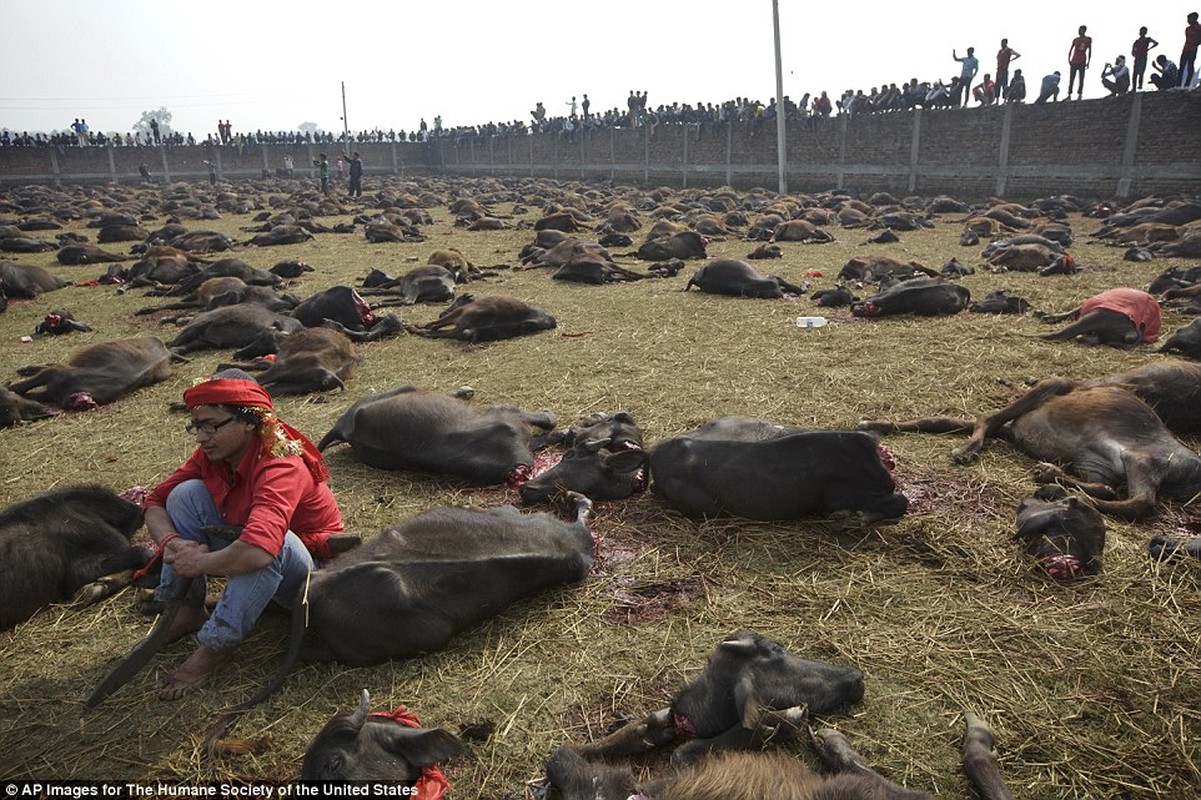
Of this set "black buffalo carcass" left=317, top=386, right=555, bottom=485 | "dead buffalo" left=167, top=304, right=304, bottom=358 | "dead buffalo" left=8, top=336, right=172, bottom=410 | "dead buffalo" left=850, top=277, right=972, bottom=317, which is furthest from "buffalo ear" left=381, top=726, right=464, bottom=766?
"dead buffalo" left=850, top=277, right=972, bottom=317

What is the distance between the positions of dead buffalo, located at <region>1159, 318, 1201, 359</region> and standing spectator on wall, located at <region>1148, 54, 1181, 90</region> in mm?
20197

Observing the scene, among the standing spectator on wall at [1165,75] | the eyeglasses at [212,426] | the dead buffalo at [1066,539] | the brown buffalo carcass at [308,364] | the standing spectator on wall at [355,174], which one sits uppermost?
the standing spectator on wall at [1165,75]

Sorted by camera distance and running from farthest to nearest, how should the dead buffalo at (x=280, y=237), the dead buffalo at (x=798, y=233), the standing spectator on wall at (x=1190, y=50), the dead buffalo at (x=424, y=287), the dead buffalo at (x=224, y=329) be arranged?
the standing spectator on wall at (x=1190, y=50)
the dead buffalo at (x=280, y=237)
the dead buffalo at (x=798, y=233)
the dead buffalo at (x=424, y=287)
the dead buffalo at (x=224, y=329)

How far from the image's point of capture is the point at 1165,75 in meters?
22.0

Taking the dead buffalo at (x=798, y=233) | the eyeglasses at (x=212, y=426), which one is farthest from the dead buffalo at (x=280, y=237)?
the eyeglasses at (x=212, y=426)

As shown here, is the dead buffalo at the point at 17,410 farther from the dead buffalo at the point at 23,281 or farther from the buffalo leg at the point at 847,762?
the buffalo leg at the point at 847,762

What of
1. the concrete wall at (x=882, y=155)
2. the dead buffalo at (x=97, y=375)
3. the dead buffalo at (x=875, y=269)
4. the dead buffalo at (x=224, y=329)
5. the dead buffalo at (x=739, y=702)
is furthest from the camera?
the concrete wall at (x=882, y=155)

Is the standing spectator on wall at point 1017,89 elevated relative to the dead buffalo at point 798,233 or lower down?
elevated

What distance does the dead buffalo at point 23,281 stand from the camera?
1205 cm

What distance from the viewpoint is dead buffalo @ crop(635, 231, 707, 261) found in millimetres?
14391

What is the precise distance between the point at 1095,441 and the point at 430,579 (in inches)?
169

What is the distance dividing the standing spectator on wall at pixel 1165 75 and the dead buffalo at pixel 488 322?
74.8 feet

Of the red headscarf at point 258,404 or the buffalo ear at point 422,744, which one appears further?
the red headscarf at point 258,404

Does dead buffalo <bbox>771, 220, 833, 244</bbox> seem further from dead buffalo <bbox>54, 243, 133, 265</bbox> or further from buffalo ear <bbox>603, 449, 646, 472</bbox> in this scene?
dead buffalo <bbox>54, 243, 133, 265</bbox>
